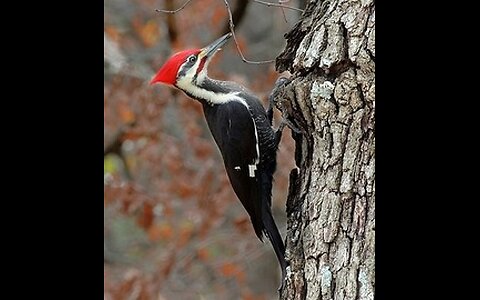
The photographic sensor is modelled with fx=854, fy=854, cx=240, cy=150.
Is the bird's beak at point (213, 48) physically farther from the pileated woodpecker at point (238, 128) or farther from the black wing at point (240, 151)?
the black wing at point (240, 151)

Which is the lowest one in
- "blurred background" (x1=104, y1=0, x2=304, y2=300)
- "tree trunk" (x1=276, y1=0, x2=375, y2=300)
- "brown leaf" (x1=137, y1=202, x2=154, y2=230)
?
"tree trunk" (x1=276, y1=0, x2=375, y2=300)

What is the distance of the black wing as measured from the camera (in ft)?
9.09

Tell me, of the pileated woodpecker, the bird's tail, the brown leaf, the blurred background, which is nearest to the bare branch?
the blurred background

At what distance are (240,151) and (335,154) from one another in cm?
72

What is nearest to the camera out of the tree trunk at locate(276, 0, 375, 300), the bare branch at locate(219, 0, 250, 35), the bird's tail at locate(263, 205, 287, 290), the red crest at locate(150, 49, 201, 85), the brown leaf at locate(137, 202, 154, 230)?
the tree trunk at locate(276, 0, 375, 300)

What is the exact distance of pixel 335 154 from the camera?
7.05ft

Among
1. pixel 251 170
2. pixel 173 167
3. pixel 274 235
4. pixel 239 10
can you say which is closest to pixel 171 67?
pixel 251 170

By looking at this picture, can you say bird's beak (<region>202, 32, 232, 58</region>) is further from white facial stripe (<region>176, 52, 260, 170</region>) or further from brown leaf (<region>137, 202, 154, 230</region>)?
brown leaf (<region>137, 202, 154, 230</region>)
